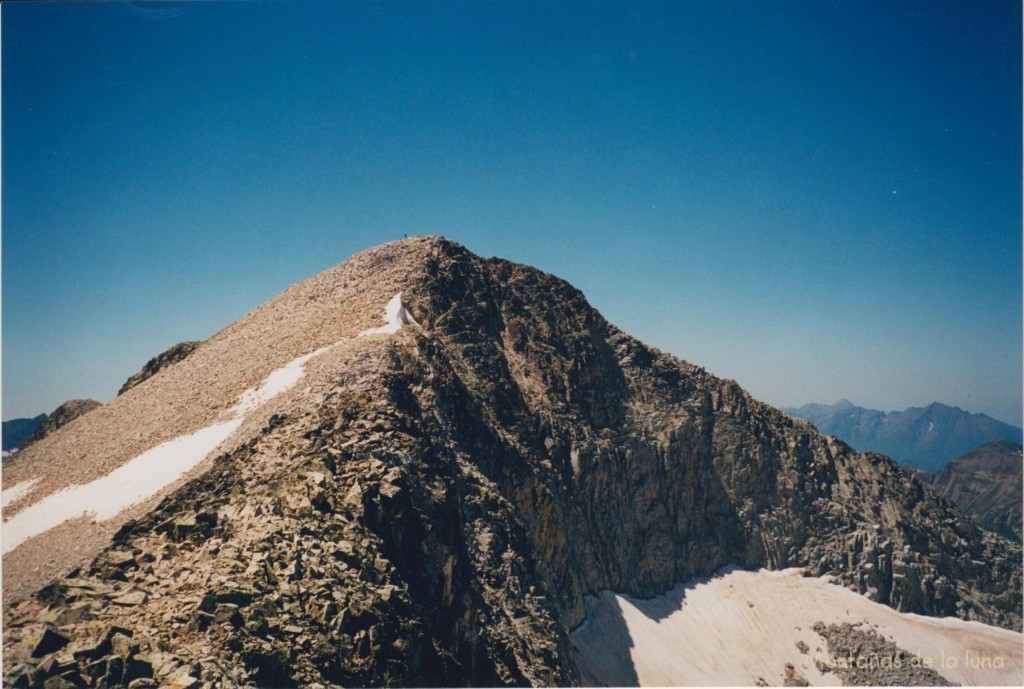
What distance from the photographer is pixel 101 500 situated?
29.0 meters

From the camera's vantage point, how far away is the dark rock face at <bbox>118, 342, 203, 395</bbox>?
58.7 m

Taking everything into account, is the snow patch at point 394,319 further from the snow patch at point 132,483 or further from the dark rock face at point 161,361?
the dark rock face at point 161,361

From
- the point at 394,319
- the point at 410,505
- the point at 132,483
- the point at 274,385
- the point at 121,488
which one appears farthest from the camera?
the point at 394,319

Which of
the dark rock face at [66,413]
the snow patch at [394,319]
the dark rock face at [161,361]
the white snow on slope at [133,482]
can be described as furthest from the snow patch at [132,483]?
the dark rock face at [66,413]

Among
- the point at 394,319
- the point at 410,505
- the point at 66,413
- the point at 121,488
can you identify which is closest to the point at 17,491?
the point at 121,488

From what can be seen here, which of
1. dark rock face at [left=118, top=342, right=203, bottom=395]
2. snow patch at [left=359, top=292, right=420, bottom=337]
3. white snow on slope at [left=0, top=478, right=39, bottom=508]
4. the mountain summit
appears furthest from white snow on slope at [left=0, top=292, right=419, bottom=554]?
dark rock face at [left=118, top=342, right=203, bottom=395]

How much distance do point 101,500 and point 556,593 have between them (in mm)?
31471

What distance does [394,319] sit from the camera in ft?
139

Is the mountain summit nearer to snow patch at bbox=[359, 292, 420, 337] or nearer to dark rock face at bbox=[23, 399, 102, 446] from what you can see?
snow patch at bbox=[359, 292, 420, 337]

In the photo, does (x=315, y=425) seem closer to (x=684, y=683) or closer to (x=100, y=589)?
(x=100, y=589)

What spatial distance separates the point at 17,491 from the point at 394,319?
2470 cm

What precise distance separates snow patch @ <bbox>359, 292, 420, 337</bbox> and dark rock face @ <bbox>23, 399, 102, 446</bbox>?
4089 centimetres

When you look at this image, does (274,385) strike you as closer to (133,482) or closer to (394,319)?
(133,482)

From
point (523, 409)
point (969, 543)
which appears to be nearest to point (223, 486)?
point (523, 409)
